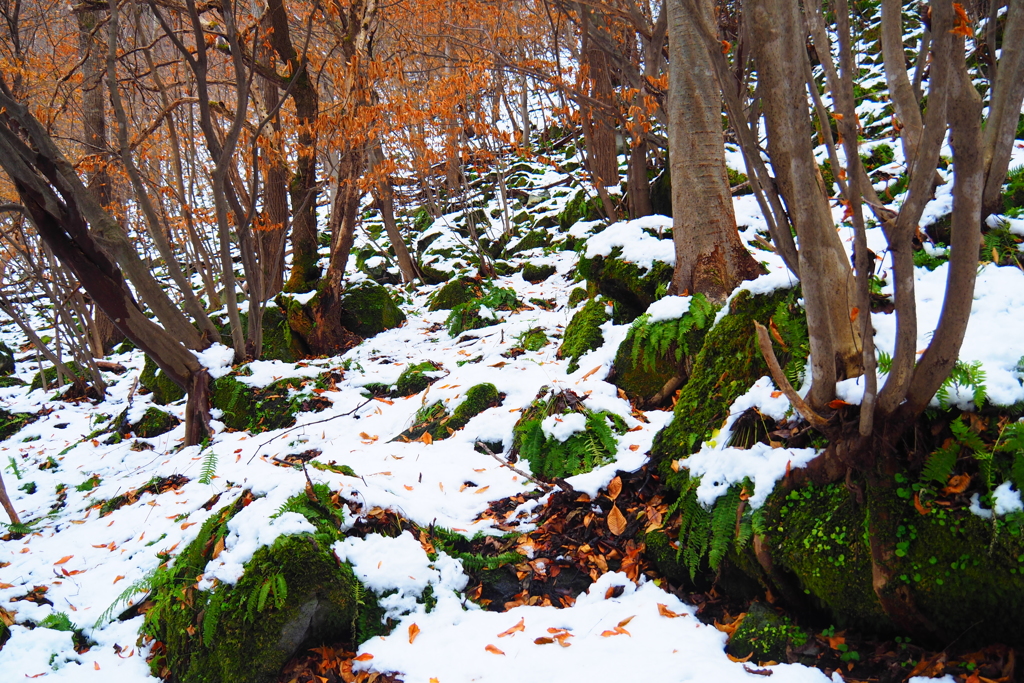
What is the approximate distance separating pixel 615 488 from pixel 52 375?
9570 millimetres

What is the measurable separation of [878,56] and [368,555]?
537 inches

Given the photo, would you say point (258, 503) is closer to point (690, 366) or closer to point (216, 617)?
point (216, 617)

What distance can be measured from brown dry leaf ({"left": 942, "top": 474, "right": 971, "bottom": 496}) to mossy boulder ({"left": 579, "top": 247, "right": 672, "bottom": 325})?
270cm

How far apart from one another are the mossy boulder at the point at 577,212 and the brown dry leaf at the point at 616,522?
8015 millimetres

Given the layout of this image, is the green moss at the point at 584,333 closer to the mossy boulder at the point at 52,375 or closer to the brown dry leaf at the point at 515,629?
the brown dry leaf at the point at 515,629

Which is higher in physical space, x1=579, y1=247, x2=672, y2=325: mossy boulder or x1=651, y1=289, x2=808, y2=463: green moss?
x1=579, y1=247, x2=672, y2=325: mossy boulder

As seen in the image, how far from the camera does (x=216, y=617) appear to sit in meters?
2.26

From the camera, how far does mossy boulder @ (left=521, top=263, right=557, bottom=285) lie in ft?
32.5

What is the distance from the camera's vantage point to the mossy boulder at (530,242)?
461 inches

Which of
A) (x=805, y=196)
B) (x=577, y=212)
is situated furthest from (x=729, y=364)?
(x=577, y=212)

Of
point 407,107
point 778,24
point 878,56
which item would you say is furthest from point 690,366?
point 878,56

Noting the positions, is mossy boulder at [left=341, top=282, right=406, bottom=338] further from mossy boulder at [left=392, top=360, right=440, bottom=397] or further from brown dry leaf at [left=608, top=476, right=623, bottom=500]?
brown dry leaf at [left=608, top=476, right=623, bottom=500]

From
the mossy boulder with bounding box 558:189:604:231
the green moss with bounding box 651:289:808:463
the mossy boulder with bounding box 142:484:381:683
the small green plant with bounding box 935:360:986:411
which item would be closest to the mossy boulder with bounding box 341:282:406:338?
the mossy boulder with bounding box 558:189:604:231

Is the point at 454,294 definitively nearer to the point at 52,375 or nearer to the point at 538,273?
the point at 538,273
